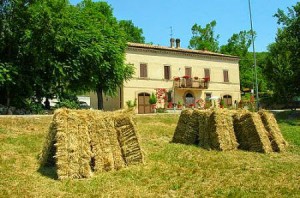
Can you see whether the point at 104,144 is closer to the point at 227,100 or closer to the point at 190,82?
the point at 190,82

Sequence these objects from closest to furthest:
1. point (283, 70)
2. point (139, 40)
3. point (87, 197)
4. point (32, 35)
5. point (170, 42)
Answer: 1. point (87, 197)
2. point (32, 35)
3. point (283, 70)
4. point (170, 42)
5. point (139, 40)

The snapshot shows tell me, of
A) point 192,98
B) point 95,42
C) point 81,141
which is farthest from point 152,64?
point 81,141

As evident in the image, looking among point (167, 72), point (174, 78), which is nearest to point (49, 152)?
point (167, 72)

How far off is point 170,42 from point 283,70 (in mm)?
19296

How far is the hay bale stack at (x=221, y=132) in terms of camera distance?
37.3ft

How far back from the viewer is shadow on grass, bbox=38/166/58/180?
7960 millimetres

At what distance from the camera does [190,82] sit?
41125mm

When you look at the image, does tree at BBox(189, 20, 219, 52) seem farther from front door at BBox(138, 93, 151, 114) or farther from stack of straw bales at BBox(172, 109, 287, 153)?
stack of straw bales at BBox(172, 109, 287, 153)

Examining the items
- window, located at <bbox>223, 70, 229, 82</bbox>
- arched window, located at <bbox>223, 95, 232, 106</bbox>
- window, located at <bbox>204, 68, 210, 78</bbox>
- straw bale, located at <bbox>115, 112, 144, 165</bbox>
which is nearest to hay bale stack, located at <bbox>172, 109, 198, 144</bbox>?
straw bale, located at <bbox>115, 112, 144, 165</bbox>

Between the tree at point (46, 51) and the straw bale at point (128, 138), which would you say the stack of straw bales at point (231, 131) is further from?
the tree at point (46, 51)

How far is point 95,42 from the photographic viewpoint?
85.0 feet

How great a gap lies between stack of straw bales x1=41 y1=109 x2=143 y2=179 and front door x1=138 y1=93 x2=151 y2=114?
91.9 ft

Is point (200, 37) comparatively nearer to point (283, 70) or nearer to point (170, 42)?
point (170, 42)

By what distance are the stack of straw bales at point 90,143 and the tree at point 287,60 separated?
77.1ft
